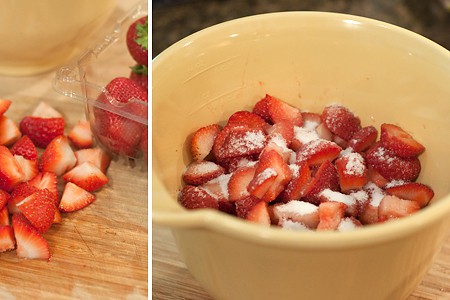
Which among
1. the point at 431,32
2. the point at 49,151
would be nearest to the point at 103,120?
the point at 49,151

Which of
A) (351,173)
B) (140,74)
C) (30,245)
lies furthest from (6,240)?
(351,173)

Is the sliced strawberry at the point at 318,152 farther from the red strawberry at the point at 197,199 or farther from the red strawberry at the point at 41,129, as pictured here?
the red strawberry at the point at 41,129

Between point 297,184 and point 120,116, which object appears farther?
point 120,116

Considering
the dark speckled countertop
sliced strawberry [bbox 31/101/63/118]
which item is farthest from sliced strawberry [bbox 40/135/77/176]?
the dark speckled countertop

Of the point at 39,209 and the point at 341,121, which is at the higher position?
the point at 341,121

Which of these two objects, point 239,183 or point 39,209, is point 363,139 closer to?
point 239,183

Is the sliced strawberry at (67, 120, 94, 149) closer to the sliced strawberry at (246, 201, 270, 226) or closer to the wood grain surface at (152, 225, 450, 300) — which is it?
the wood grain surface at (152, 225, 450, 300)
